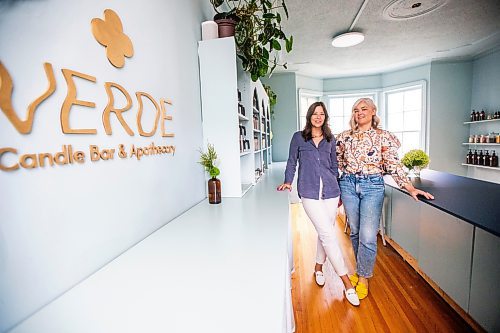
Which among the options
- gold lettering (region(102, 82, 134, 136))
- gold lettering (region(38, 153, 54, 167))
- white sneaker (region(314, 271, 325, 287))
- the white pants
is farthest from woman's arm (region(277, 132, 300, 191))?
gold lettering (region(38, 153, 54, 167))

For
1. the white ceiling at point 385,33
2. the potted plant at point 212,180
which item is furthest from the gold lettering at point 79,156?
the white ceiling at point 385,33

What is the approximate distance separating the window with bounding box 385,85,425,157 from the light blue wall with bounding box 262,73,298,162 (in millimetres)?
2471

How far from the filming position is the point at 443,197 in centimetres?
186

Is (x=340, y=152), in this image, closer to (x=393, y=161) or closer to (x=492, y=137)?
(x=393, y=161)

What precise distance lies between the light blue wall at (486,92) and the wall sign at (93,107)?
591cm

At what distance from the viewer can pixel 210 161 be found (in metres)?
1.94

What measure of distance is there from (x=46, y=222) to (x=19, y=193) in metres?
0.12

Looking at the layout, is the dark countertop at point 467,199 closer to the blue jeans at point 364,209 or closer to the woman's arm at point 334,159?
the blue jeans at point 364,209

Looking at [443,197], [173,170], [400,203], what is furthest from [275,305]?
[400,203]

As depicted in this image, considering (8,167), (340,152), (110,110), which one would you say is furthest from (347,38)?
(8,167)

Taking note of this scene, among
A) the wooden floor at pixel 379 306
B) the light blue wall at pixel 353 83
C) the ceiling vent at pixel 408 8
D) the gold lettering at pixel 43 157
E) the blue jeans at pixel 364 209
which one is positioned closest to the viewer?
the gold lettering at pixel 43 157

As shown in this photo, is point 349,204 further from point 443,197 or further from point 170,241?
point 170,241

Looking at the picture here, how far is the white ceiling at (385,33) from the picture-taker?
113 inches

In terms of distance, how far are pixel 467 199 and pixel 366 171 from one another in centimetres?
73
